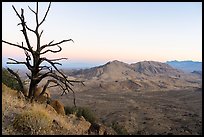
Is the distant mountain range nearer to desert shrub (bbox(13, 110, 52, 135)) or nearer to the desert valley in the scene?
the desert valley

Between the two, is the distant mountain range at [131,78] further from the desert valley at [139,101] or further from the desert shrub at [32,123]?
the desert shrub at [32,123]

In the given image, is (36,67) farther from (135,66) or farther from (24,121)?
(135,66)

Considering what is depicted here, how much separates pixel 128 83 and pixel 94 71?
115 ft

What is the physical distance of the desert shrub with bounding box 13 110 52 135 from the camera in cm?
829

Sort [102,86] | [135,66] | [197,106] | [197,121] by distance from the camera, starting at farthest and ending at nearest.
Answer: [135,66]
[102,86]
[197,106]
[197,121]

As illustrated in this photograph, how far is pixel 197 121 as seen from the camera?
33812 millimetres

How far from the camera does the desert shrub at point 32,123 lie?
829 centimetres

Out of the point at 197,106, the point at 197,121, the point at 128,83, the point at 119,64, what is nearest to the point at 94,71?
the point at 119,64

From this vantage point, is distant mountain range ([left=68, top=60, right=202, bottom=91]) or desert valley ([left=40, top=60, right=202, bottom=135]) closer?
desert valley ([left=40, top=60, right=202, bottom=135])

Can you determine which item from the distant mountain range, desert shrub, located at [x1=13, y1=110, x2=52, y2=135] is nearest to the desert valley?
the distant mountain range

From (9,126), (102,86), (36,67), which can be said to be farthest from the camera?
(102,86)

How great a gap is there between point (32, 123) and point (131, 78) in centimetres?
11568

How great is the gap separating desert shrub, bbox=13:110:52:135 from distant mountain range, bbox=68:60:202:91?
250ft

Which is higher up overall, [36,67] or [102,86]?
[36,67]
